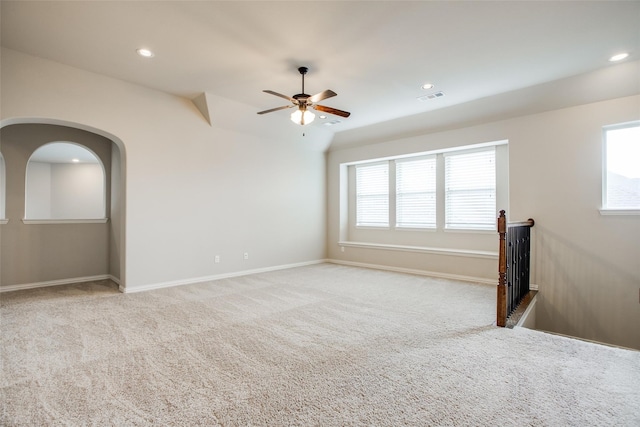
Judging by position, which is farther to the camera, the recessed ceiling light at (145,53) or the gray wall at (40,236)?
the gray wall at (40,236)

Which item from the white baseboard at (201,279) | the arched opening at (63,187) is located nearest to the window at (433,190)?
the white baseboard at (201,279)

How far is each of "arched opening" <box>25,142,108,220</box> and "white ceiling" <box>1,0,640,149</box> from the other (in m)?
6.34

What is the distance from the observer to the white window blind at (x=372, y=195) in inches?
276

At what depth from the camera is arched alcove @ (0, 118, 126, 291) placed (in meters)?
4.70

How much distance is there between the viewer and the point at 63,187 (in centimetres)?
920

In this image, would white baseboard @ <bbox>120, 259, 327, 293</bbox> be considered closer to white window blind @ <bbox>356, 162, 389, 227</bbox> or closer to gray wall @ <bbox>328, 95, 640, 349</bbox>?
white window blind @ <bbox>356, 162, 389, 227</bbox>

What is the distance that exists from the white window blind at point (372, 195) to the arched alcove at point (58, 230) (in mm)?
4850

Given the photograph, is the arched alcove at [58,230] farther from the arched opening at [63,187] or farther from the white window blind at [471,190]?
the white window blind at [471,190]

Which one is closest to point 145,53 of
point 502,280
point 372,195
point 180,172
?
point 180,172

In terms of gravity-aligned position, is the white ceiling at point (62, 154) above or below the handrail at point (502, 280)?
above

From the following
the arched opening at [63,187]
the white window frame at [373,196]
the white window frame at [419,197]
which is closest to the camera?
the white window frame at [419,197]

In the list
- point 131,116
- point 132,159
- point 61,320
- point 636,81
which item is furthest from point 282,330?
point 636,81

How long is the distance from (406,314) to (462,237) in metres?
2.83

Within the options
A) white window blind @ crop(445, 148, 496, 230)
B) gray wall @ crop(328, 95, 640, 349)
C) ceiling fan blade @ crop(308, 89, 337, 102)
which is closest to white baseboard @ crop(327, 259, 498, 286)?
gray wall @ crop(328, 95, 640, 349)
